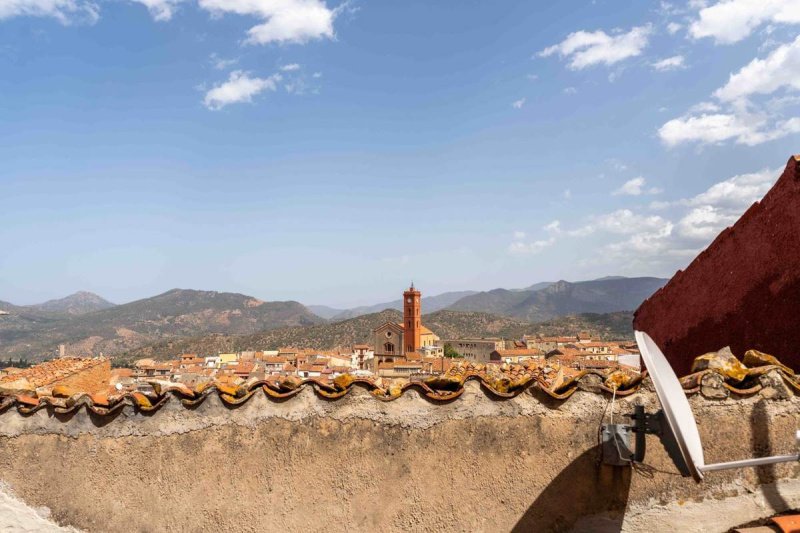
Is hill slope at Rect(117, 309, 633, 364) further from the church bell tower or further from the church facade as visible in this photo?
the church bell tower

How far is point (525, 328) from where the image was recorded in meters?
150

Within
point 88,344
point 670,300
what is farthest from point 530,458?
point 88,344

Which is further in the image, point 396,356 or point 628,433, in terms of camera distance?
point 396,356

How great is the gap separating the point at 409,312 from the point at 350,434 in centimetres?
9453

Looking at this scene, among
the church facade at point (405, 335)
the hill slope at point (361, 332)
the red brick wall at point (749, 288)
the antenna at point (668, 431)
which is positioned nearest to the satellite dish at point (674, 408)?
the antenna at point (668, 431)

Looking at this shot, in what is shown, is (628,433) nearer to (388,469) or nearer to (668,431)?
(668,431)

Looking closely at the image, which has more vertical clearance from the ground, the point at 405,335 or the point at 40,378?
the point at 40,378

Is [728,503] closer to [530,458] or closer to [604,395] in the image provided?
[604,395]

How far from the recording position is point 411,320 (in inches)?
3885

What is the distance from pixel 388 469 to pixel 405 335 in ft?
315

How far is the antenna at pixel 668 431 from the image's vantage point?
2.91 metres

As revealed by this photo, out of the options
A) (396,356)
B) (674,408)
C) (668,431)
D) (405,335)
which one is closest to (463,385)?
(668,431)

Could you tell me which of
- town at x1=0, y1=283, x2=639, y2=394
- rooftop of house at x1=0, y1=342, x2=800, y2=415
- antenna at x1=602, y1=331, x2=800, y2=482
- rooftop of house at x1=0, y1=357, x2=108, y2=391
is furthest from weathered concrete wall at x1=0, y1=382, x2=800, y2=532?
town at x1=0, y1=283, x2=639, y2=394

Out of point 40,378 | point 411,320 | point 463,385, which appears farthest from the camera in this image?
point 411,320
